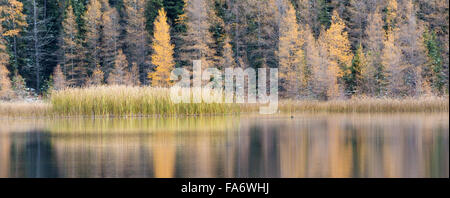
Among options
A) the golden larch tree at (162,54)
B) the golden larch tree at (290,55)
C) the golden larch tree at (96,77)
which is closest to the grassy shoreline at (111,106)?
the golden larch tree at (290,55)

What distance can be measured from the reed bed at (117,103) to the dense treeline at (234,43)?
19.4 metres

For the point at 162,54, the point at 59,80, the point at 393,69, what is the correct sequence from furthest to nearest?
the point at 59,80 < the point at 162,54 < the point at 393,69

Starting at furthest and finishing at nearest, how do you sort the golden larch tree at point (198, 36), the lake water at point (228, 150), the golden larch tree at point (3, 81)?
the golden larch tree at point (198, 36) < the golden larch tree at point (3, 81) < the lake water at point (228, 150)

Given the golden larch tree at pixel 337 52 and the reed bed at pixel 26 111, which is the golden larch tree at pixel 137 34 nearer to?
the golden larch tree at pixel 337 52

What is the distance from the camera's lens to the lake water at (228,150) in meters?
13.9

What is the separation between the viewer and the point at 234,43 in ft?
207

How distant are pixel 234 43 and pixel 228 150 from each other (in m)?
46.2

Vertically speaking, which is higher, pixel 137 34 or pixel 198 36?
pixel 137 34

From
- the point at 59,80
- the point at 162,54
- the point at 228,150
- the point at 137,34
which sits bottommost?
the point at 228,150

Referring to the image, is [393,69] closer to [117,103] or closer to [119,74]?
[117,103]

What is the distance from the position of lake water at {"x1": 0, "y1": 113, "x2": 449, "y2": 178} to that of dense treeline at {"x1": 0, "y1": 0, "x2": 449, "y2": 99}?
990 inches

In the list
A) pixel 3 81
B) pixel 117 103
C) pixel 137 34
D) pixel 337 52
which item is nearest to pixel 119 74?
pixel 137 34

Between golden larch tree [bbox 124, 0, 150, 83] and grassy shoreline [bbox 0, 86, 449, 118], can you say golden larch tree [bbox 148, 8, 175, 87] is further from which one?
grassy shoreline [bbox 0, 86, 449, 118]

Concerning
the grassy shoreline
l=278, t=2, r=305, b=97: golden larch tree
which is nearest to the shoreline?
the grassy shoreline
